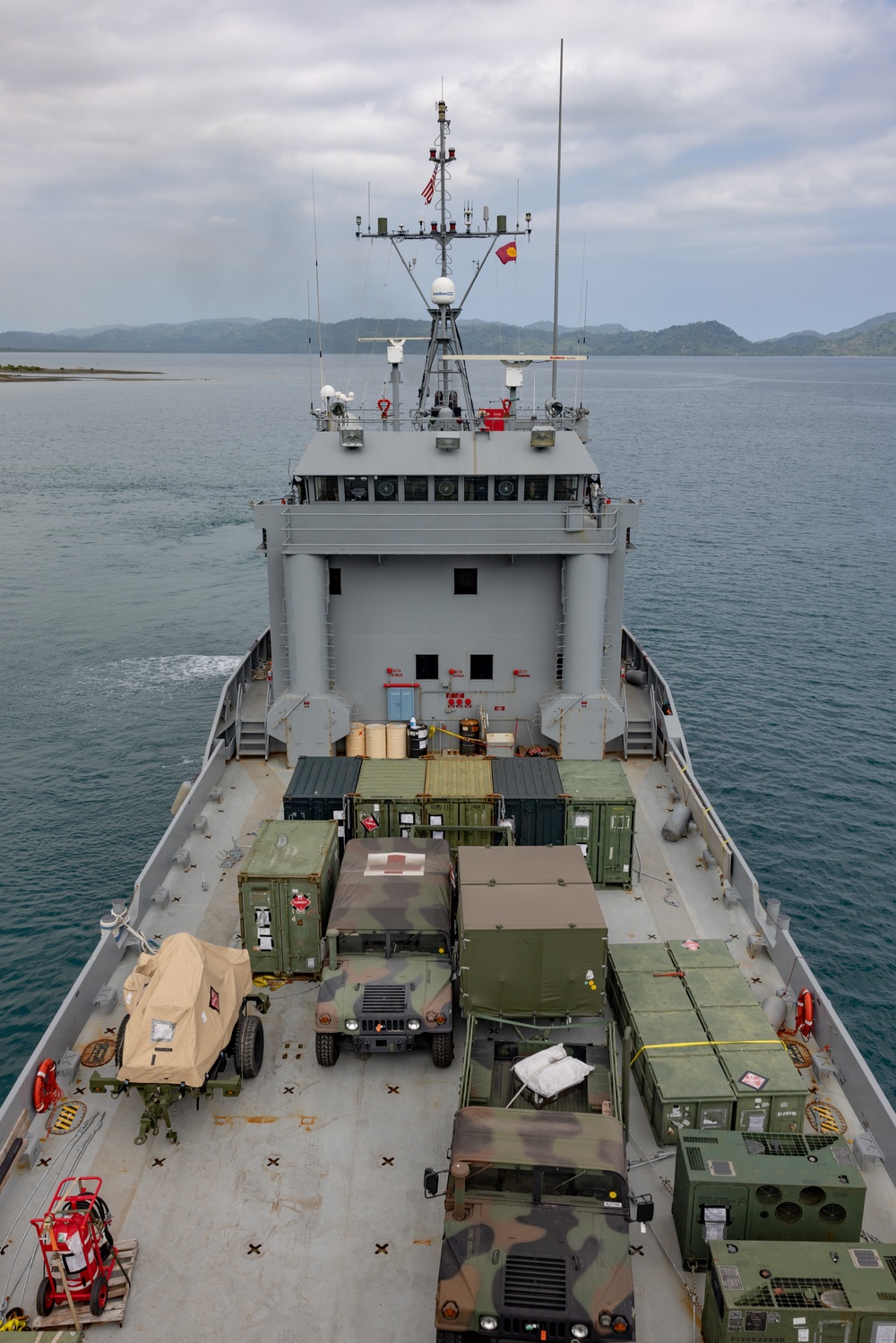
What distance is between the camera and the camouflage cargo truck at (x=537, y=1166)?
8172mm

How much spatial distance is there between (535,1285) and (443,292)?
21.3m

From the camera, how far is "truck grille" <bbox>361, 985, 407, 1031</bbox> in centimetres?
1213

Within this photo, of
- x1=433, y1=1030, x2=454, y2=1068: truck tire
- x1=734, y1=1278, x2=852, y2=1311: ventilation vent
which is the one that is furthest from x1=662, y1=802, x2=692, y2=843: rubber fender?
x1=734, y1=1278, x2=852, y2=1311: ventilation vent

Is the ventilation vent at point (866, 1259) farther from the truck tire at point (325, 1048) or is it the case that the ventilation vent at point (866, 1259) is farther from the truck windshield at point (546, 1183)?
the truck tire at point (325, 1048)

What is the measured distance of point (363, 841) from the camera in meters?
15.3

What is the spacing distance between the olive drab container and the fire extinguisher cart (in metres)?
4.83

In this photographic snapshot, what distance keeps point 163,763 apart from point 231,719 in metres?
7.14

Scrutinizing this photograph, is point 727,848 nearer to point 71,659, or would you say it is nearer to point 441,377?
point 441,377

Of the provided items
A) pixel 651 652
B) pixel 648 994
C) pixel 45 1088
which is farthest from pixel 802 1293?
pixel 651 652

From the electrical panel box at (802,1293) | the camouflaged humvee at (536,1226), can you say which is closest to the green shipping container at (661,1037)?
the camouflaged humvee at (536,1226)

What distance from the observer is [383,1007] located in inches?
483

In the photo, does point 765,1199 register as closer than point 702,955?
Yes

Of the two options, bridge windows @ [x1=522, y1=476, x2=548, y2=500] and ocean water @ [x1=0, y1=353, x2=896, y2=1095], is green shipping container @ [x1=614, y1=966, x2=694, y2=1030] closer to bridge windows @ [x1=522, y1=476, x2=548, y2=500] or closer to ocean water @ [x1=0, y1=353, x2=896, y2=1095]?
ocean water @ [x1=0, y1=353, x2=896, y2=1095]

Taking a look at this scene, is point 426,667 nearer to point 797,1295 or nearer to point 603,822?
point 603,822
